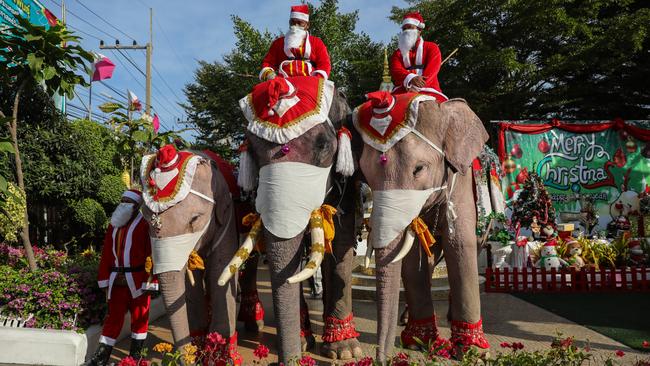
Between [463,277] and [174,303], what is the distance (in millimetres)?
2480

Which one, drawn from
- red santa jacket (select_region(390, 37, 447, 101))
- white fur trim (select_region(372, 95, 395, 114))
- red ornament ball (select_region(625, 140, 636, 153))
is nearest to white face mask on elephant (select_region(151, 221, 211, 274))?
white fur trim (select_region(372, 95, 395, 114))

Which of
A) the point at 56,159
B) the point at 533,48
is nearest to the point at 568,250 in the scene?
the point at 56,159

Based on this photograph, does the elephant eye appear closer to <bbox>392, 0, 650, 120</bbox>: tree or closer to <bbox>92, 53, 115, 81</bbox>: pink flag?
<bbox>92, 53, 115, 81</bbox>: pink flag

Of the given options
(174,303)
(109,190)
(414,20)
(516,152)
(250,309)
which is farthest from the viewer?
(516,152)

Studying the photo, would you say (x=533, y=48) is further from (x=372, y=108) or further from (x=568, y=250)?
(x=372, y=108)

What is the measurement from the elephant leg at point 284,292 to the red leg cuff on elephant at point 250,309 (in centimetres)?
231

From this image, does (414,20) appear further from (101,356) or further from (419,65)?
(101,356)

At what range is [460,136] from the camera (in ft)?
13.8

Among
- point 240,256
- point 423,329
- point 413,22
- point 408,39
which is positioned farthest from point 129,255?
point 413,22

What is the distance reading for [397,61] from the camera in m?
5.54

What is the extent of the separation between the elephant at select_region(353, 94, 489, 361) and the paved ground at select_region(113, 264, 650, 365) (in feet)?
3.32

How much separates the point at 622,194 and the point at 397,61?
1266 centimetres

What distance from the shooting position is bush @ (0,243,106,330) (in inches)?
209

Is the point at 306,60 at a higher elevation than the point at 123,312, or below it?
higher
